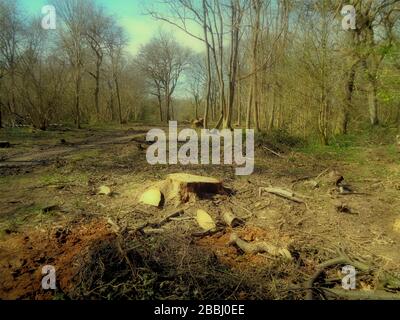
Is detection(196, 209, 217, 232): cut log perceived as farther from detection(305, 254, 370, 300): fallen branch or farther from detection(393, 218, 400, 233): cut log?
detection(393, 218, 400, 233): cut log

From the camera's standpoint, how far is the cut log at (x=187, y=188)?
7.07m

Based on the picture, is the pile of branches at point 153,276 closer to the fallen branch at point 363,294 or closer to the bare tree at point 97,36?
the fallen branch at point 363,294

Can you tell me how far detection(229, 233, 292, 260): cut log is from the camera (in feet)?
16.5

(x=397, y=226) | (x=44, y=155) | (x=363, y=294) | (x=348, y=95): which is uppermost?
(x=348, y=95)

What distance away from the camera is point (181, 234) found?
5.54 metres

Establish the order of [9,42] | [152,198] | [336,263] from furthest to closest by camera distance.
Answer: [9,42] → [152,198] → [336,263]

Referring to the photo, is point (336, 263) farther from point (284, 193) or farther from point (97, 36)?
point (97, 36)

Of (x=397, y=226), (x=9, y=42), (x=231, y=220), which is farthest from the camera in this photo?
(x=9, y=42)

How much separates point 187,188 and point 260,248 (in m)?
2.32

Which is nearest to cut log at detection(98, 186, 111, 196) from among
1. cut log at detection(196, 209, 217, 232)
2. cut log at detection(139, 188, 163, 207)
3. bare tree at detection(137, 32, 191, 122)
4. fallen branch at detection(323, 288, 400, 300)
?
cut log at detection(139, 188, 163, 207)

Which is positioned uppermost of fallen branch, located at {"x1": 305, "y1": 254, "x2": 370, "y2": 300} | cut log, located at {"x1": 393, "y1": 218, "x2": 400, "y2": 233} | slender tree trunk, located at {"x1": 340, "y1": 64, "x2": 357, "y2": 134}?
slender tree trunk, located at {"x1": 340, "y1": 64, "x2": 357, "y2": 134}

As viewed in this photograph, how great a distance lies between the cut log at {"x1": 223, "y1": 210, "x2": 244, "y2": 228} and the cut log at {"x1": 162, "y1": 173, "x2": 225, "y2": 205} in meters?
0.91

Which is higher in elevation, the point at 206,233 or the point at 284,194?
the point at 284,194


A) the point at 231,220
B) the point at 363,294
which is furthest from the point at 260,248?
the point at 363,294
